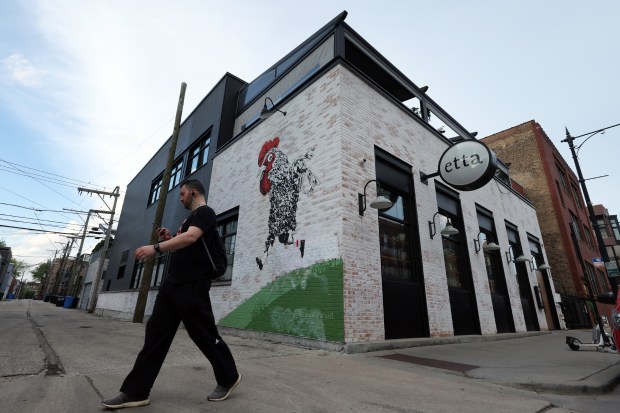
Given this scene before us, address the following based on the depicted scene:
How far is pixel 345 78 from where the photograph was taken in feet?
23.2

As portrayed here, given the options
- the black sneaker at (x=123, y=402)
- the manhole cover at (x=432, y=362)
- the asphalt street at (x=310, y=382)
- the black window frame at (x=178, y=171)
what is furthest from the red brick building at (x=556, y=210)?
the black window frame at (x=178, y=171)

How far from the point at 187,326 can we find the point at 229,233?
7.37 meters

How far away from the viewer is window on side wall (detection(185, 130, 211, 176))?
511 inches

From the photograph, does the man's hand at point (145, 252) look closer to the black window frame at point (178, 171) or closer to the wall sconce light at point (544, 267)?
the black window frame at point (178, 171)

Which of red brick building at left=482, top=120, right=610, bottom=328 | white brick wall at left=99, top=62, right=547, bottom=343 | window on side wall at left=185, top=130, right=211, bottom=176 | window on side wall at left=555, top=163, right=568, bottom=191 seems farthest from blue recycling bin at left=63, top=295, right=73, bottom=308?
window on side wall at left=555, top=163, right=568, bottom=191

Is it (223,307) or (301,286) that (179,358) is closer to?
(301,286)

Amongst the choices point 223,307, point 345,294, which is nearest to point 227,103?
point 223,307

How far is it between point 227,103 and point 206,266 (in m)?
11.4

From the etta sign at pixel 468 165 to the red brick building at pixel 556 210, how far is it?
1306cm

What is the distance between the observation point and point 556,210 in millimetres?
18297

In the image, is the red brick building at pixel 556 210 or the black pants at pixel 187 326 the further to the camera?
the red brick building at pixel 556 210

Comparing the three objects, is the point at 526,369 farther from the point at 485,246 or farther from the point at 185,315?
the point at 485,246

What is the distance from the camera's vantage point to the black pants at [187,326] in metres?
2.21

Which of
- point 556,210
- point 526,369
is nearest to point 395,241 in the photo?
point 526,369
